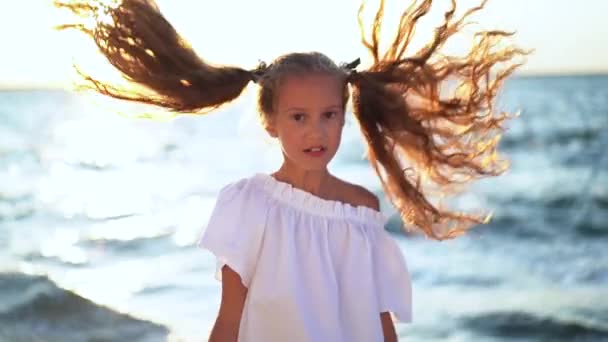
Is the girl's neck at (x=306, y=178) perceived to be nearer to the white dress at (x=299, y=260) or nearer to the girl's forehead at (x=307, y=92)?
the white dress at (x=299, y=260)

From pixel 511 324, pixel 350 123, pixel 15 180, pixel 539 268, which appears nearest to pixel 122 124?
pixel 15 180

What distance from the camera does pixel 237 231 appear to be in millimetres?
3689

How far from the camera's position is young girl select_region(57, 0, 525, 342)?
12.0 feet

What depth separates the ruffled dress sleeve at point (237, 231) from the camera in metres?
3.66

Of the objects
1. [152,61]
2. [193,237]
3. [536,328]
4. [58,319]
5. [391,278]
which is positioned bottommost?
[391,278]

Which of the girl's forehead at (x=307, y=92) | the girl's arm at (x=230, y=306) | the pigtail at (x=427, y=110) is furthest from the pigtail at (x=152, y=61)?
the girl's arm at (x=230, y=306)

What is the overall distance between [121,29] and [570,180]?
32.6 ft

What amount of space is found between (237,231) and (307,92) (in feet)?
1.44

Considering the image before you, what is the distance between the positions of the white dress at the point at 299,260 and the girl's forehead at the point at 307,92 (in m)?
0.27

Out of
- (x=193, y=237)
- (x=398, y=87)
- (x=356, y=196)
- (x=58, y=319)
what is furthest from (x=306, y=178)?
(x=193, y=237)

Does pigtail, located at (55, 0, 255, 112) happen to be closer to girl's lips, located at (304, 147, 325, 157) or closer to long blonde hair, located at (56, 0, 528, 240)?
long blonde hair, located at (56, 0, 528, 240)

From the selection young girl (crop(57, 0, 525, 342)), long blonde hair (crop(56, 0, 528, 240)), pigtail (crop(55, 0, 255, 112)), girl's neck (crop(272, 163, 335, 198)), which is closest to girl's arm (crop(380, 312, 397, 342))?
young girl (crop(57, 0, 525, 342))

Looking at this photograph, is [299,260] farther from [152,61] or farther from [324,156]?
[152,61]

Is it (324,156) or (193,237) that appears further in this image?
(193,237)
